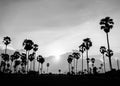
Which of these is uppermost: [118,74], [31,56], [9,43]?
[9,43]

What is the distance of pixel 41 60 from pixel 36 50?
57.8 feet

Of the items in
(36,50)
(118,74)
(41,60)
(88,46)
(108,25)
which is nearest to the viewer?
(118,74)

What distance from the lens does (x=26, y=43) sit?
61562 mm

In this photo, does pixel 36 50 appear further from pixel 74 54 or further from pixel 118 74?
pixel 118 74

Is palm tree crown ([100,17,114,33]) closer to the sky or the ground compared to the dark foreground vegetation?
closer to the sky

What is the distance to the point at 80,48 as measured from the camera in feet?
246

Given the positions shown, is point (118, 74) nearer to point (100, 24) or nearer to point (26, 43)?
point (100, 24)

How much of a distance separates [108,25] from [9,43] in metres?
49.2

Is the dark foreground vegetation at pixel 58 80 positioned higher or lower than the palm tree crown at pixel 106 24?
lower

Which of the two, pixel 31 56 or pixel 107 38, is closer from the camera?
pixel 107 38

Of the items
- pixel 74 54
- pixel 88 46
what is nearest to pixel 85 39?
pixel 88 46

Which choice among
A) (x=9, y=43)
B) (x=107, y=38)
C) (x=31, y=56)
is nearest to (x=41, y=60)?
(x=31, y=56)

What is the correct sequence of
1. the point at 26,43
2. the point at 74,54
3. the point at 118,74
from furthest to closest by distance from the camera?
the point at 74,54, the point at 26,43, the point at 118,74

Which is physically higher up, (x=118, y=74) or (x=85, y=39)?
(x=85, y=39)
